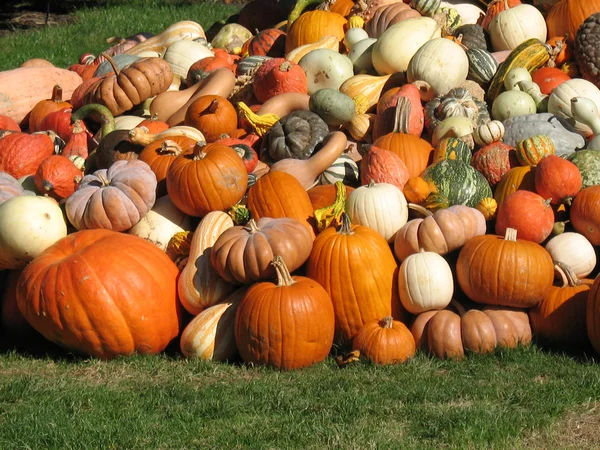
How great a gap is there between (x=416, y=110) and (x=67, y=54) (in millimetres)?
7435

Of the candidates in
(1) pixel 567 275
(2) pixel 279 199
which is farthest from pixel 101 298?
(1) pixel 567 275

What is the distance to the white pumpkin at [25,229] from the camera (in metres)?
5.75

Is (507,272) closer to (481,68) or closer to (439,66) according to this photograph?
(439,66)

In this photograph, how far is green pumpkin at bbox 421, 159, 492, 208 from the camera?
6125 millimetres

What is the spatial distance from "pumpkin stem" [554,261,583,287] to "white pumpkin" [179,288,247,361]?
77.0 inches

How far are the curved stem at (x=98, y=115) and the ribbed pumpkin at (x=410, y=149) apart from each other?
2.24 m

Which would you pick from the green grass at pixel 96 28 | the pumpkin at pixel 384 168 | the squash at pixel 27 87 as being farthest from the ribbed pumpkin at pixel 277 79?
the green grass at pixel 96 28

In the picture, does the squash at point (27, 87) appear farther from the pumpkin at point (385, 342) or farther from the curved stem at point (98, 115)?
the pumpkin at point (385, 342)

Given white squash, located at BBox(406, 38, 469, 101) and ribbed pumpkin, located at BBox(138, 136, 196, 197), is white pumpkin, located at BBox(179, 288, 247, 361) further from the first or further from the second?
white squash, located at BBox(406, 38, 469, 101)

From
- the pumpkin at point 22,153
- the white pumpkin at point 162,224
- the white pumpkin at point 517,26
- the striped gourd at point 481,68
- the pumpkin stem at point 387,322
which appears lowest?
the pumpkin stem at point 387,322

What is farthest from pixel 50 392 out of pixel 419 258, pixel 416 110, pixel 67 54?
pixel 67 54

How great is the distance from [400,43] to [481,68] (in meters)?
0.72

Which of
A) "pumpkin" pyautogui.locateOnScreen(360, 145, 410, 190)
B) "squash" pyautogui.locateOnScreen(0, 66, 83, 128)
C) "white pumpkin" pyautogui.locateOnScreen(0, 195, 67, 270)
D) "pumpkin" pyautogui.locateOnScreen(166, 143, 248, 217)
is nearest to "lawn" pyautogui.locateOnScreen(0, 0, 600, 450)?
"white pumpkin" pyautogui.locateOnScreen(0, 195, 67, 270)

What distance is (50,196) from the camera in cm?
643
